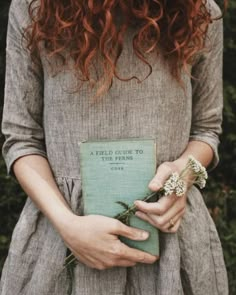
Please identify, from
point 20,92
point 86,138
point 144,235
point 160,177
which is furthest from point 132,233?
point 20,92

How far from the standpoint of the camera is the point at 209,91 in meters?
1.49

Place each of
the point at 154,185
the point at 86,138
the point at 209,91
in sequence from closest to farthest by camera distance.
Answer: the point at 154,185, the point at 86,138, the point at 209,91

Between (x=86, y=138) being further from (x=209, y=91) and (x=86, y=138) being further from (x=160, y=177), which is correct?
(x=209, y=91)

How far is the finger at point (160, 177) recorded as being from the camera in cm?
125

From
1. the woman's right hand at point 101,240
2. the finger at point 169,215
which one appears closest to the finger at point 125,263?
the woman's right hand at point 101,240

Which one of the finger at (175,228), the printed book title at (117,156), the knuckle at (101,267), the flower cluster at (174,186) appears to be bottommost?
the knuckle at (101,267)

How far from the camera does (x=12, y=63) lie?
4.59ft

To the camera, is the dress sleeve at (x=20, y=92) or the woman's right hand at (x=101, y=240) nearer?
the woman's right hand at (x=101, y=240)

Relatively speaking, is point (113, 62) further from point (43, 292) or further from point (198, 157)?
point (43, 292)

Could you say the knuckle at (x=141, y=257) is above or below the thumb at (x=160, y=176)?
below

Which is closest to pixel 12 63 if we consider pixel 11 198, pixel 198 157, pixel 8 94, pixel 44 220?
pixel 8 94

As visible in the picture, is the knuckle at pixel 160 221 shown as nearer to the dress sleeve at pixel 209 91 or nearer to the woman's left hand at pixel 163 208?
the woman's left hand at pixel 163 208

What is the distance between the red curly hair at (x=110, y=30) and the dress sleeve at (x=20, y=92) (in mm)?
39

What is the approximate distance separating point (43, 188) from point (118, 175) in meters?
0.18
